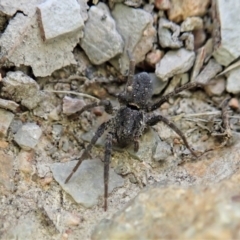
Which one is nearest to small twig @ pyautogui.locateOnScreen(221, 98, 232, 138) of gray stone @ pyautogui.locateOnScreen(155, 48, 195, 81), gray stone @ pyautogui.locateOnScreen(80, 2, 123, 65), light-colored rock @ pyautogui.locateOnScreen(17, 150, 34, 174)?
gray stone @ pyautogui.locateOnScreen(155, 48, 195, 81)

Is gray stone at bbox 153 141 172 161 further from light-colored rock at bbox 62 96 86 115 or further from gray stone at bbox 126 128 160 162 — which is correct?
light-colored rock at bbox 62 96 86 115

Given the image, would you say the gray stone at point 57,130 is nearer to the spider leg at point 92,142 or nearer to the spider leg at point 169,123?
the spider leg at point 92,142

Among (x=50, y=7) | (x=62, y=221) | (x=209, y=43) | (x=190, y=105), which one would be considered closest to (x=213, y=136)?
(x=190, y=105)

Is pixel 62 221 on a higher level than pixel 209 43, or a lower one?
lower

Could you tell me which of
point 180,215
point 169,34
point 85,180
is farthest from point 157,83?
point 180,215

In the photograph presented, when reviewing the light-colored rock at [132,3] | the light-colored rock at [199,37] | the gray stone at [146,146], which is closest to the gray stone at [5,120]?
the gray stone at [146,146]

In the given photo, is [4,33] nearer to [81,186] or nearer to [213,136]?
[81,186]

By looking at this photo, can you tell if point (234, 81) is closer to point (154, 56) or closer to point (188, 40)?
point (188, 40)
